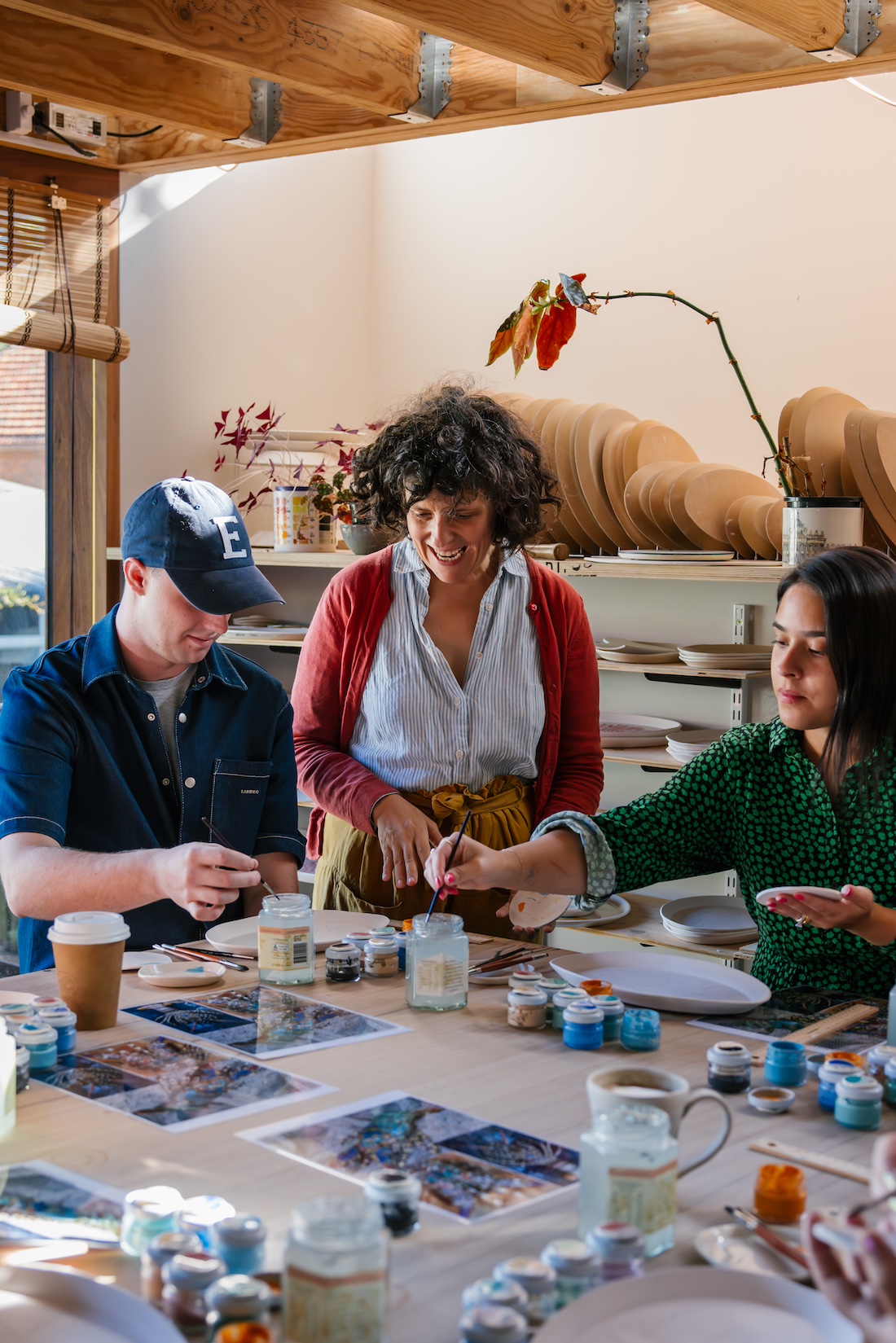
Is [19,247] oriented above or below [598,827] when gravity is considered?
above

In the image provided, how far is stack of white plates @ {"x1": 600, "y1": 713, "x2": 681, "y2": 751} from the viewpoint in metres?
3.46

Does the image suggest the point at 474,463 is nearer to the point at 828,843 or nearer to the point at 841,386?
the point at 828,843

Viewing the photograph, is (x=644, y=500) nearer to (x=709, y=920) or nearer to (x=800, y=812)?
(x=709, y=920)

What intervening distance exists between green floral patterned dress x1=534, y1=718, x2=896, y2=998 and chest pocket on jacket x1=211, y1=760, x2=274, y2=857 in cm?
53

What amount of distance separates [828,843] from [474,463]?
0.95 meters

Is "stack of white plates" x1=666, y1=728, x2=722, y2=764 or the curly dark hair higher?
the curly dark hair

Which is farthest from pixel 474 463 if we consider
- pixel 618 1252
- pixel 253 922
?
pixel 618 1252

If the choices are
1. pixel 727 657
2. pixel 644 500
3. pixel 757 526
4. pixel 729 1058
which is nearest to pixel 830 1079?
pixel 729 1058

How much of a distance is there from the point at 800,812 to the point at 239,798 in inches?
37.8

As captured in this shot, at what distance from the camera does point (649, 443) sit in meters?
3.65

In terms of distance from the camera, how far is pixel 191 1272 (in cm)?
107

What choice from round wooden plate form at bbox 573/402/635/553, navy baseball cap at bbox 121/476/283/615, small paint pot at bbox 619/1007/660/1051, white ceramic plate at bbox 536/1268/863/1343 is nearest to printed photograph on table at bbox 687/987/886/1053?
small paint pot at bbox 619/1007/660/1051

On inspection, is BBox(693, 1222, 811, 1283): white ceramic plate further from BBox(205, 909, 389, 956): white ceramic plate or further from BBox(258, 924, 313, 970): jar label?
BBox(205, 909, 389, 956): white ceramic plate

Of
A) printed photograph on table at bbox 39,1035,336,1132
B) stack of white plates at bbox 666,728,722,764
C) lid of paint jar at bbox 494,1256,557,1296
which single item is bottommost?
printed photograph on table at bbox 39,1035,336,1132
